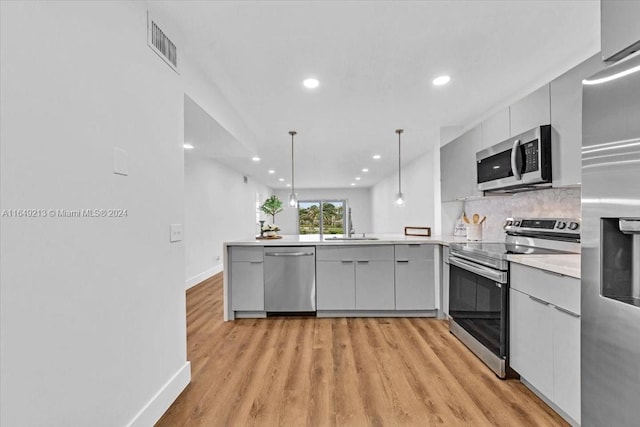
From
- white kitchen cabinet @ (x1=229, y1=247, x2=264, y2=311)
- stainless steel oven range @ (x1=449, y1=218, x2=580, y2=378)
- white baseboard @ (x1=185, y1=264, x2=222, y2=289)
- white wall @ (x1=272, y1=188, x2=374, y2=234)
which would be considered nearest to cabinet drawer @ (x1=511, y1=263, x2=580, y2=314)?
stainless steel oven range @ (x1=449, y1=218, x2=580, y2=378)

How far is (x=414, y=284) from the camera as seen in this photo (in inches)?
133

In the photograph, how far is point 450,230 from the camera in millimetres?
3814

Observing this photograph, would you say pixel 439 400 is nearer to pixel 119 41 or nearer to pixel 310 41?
pixel 310 41

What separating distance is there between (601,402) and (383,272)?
7.48ft

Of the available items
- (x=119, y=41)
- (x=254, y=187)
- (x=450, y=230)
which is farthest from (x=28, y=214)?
(x=254, y=187)

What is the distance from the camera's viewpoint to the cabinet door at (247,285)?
133 inches

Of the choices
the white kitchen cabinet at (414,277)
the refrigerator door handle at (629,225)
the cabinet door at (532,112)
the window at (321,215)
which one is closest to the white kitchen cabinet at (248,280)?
the white kitchen cabinet at (414,277)

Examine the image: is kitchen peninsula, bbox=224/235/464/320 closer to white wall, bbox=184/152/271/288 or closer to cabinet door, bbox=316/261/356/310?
cabinet door, bbox=316/261/356/310

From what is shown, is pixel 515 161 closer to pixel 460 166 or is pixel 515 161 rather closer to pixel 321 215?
pixel 460 166

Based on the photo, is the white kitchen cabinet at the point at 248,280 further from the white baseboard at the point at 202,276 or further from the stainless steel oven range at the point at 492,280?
the stainless steel oven range at the point at 492,280

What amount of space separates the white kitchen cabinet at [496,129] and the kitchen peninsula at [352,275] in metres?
1.25

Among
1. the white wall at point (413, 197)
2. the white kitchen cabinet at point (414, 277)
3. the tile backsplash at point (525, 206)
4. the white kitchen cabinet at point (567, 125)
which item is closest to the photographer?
the white kitchen cabinet at point (567, 125)

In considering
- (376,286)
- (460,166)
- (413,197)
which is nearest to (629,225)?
(460,166)

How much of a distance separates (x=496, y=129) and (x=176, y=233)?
273 centimetres
